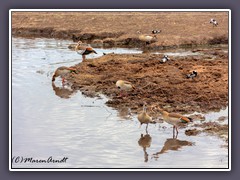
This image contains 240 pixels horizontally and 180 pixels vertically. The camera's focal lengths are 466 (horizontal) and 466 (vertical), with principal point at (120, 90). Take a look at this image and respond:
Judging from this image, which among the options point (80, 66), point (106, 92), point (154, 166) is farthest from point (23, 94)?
point (154, 166)

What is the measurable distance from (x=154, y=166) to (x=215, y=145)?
6.11 ft

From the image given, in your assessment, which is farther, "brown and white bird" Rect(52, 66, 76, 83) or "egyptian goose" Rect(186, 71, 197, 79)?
"brown and white bird" Rect(52, 66, 76, 83)

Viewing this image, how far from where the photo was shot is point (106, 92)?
1644 cm

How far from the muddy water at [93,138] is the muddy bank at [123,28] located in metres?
12.6

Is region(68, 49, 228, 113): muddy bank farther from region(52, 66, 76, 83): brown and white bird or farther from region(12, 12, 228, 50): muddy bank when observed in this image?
region(12, 12, 228, 50): muddy bank

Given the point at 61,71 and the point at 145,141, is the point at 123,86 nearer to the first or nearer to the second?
the point at 145,141

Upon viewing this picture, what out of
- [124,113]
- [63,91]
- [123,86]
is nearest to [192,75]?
[123,86]

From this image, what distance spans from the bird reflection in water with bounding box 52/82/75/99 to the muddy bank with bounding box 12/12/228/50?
35.1 feet

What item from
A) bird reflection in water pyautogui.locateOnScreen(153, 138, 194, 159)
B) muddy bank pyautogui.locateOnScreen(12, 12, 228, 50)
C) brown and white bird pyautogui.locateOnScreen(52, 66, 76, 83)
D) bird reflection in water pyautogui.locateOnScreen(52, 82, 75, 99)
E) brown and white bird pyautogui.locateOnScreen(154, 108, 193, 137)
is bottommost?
bird reflection in water pyautogui.locateOnScreen(153, 138, 194, 159)

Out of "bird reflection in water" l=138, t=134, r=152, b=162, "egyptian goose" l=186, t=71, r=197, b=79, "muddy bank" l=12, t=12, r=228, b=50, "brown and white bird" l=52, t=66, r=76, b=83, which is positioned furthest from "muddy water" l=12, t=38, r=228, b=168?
"muddy bank" l=12, t=12, r=228, b=50

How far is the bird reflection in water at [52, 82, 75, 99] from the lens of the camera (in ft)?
55.1

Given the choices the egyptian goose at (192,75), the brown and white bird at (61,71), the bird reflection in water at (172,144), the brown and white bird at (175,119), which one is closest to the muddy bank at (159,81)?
the egyptian goose at (192,75)

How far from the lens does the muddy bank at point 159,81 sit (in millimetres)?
14875

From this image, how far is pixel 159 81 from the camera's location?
17.0 m
